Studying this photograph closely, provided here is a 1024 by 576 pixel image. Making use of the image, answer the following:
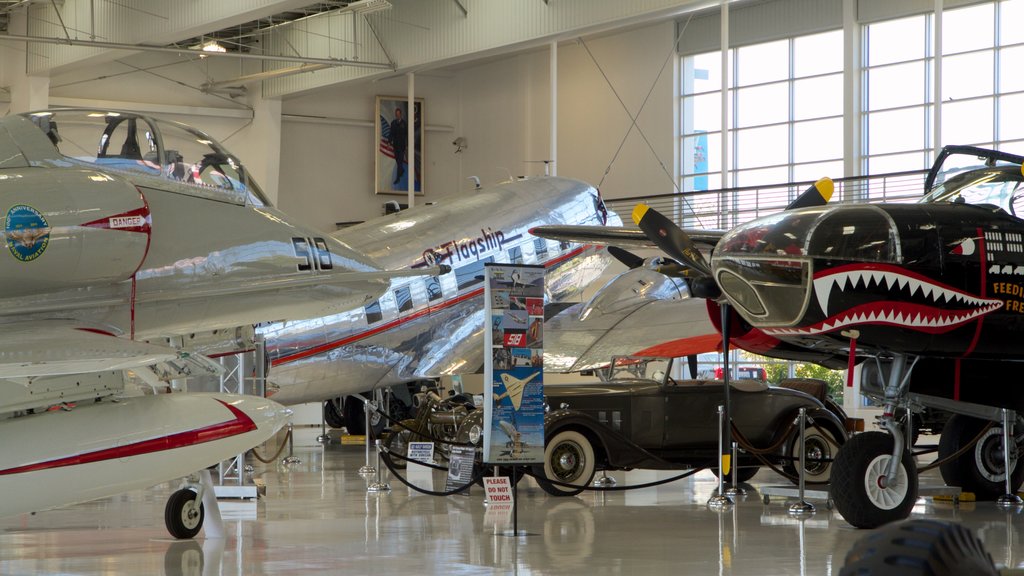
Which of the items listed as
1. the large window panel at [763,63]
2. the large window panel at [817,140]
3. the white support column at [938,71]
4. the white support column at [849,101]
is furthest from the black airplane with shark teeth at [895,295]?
the large window panel at [763,63]

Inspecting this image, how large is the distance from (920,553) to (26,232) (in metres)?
6.73

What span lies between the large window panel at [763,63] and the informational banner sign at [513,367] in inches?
935

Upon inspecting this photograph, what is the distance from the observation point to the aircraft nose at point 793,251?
9.27 meters

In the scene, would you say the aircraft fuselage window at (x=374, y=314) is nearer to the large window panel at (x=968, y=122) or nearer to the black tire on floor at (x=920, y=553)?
the black tire on floor at (x=920, y=553)

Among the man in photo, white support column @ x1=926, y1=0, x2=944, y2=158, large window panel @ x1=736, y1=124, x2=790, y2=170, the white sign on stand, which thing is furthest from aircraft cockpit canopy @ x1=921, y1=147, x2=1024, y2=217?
the man in photo

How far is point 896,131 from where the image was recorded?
29844 millimetres

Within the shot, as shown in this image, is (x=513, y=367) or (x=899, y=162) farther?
(x=899, y=162)

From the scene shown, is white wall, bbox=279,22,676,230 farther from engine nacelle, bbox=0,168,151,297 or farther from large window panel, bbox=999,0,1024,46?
engine nacelle, bbox=0,168,151,297

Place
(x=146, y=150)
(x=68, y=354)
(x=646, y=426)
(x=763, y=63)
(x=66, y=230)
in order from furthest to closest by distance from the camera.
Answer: (x=763, y=63) < (x=646, y=426) < (x=146, y=150) < (x=66, y=230) < (x=68, y=354)

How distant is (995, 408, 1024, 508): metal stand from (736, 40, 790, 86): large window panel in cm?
2156

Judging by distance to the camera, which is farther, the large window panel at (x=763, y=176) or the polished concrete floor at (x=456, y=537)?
the large window panel at (x=763, y=176)

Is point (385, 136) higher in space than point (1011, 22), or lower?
lower

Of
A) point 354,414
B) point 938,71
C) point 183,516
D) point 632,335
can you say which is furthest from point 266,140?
point 183,516

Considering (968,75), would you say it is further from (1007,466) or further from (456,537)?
(456,537)
